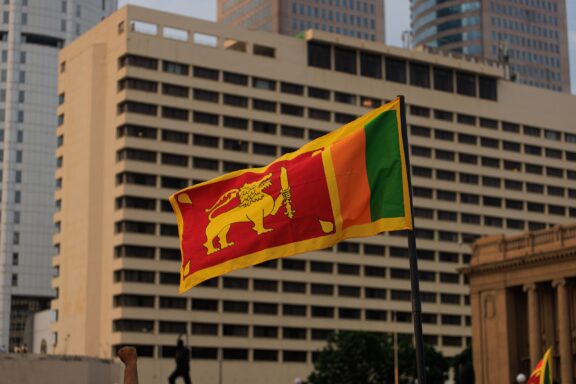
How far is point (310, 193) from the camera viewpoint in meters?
17.0

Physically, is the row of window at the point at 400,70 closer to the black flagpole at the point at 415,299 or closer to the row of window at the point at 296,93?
the row of window at the point at 296,93

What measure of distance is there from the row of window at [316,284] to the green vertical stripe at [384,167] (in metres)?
118

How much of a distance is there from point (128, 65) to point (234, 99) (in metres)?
14.7

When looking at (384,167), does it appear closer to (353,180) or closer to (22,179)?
(353,180)

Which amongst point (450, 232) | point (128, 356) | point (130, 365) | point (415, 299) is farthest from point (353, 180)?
point (450, 232)

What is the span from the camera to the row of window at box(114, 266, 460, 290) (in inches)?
5285

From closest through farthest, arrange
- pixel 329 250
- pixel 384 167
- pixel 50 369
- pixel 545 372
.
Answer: pixel 384 167 < pixel 50 369 < pixel 545 372 < pixel 329 250

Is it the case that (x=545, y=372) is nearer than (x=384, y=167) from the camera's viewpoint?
No

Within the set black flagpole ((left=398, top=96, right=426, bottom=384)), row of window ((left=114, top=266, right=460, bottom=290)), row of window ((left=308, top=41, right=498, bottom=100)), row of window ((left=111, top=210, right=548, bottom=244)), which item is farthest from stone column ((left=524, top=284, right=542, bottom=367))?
black flagpole ((left=398, top=96, right=426, bottom=384))

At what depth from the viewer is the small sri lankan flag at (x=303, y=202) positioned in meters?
16.2

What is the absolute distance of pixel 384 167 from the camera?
16250 millimetres

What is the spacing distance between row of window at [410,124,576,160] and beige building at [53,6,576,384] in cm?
31

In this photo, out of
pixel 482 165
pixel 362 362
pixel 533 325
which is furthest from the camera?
pixel 482 165

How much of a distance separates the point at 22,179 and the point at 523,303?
11343 centimetres
